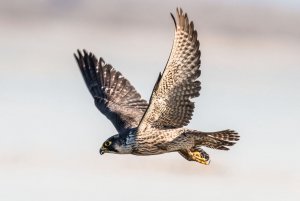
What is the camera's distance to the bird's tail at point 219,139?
13.1m

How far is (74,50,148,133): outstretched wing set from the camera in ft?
49.5

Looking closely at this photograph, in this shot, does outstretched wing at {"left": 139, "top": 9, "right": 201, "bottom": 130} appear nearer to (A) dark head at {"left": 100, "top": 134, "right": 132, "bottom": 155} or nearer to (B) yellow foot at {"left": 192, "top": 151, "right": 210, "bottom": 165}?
(A) dark head at {"left": 100, "top": 134, "right": 132, "bottom": 155}

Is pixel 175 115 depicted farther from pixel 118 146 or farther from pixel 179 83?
pixel 118 146

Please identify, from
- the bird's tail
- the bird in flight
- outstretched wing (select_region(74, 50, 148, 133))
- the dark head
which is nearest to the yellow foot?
the bird in flight

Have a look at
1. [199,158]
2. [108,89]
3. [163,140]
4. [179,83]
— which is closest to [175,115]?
[163,140]

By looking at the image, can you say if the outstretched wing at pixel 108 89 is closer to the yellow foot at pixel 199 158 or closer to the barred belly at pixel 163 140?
the yellow foot at pixel 199 158

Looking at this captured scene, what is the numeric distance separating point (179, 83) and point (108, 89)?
9.87 ft

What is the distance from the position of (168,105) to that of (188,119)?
355mm

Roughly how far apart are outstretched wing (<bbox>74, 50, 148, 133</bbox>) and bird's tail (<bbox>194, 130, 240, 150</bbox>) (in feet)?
5.97

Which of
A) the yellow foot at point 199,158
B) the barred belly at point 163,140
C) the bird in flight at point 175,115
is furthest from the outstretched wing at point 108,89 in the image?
the barred belly at point 163,140

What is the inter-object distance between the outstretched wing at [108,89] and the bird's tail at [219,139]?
1819 mm

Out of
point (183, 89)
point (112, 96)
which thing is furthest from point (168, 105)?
point (112, 96)

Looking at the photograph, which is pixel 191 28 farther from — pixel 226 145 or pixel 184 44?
pixel 226 145

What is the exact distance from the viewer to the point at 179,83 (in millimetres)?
12828
